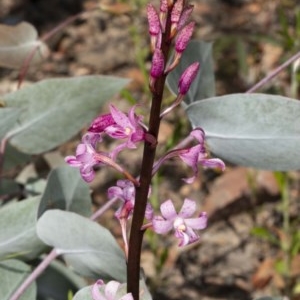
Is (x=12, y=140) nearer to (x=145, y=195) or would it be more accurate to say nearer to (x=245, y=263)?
(x=145, y=195)

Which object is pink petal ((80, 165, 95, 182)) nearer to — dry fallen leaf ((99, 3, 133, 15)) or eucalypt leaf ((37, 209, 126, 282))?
eucalypt leaf ((37, 209, 126, 282))

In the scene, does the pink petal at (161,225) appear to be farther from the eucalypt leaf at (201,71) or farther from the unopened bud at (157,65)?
the eucalypt leaf at (201,71)

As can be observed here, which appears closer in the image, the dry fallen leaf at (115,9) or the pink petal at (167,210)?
the pink petal at (167,210)

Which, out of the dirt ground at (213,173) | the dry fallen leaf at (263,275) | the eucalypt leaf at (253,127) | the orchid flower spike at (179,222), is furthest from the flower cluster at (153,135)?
the dry fallen leaf at (263,275)

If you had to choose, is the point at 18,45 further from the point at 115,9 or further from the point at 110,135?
the point at 110,135

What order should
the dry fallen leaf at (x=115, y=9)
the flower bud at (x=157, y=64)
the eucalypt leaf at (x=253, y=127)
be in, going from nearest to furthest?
the flower bud at (x=157, y=64)
the eucalypt leaf at (x=253, y=127)
the dry fallen leaf at (x=115, y=9)

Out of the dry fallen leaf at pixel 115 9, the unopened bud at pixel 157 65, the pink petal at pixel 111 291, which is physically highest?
the unopened bud at pixel 157 65
